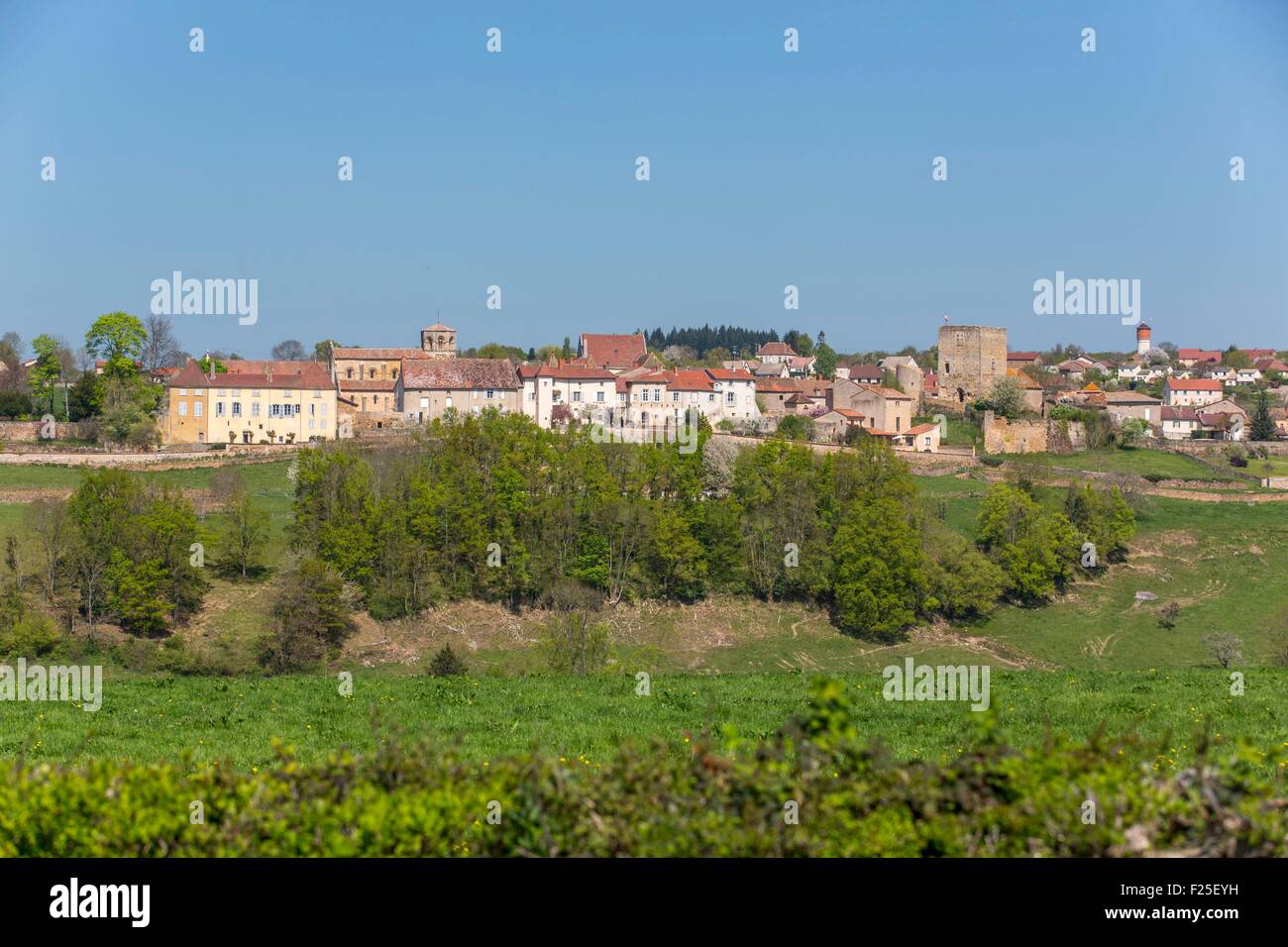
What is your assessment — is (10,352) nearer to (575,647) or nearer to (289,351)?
(289,351)

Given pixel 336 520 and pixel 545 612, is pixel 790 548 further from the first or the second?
pixel 336 520

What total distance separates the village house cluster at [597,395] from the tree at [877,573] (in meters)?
23.4

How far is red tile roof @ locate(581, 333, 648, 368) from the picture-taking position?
9624 cm

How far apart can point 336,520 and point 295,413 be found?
30502mm

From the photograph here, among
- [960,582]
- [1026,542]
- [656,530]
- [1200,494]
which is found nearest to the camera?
[960,582]

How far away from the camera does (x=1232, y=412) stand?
96625 mm

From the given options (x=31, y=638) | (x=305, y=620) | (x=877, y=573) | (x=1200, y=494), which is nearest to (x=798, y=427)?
A: (x=1200, y=494)

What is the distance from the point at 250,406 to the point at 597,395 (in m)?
20.7

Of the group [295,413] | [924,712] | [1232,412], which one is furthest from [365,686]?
[1232,412]

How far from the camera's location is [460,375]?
7694cm

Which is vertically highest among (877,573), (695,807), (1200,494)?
(695,807)

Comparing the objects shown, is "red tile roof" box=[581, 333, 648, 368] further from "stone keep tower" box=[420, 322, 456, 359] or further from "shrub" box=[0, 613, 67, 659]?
"shrub" box=[0, 613, 67, 659]

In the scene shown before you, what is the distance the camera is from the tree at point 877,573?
4200cm

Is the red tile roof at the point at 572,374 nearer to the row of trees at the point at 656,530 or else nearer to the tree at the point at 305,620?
the row of trees at the point at 656,530
